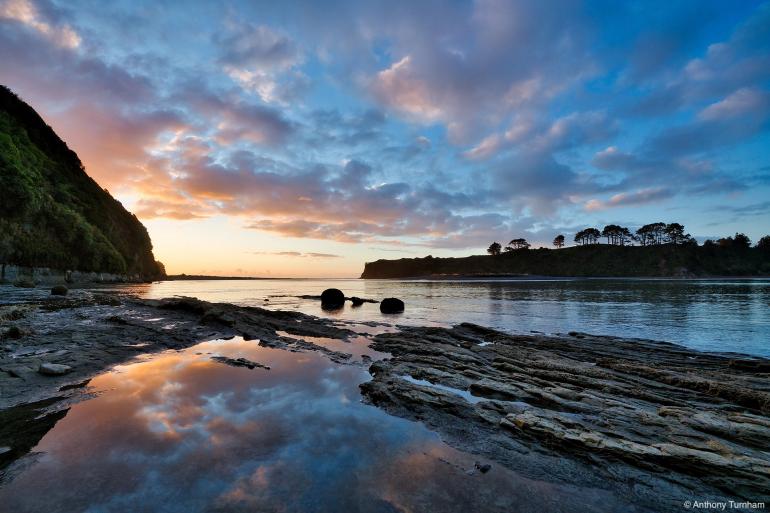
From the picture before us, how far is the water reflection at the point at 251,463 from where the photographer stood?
5367mm

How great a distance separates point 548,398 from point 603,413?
1.52 metres

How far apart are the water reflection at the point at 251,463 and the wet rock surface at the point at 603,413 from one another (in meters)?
0.97

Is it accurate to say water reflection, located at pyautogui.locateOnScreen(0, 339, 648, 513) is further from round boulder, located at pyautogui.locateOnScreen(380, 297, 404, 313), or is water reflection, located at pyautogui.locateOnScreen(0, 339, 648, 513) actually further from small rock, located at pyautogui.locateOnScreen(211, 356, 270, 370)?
round boulder, located at pyautogui.locateOnScreen(380, 297, 404, 313)

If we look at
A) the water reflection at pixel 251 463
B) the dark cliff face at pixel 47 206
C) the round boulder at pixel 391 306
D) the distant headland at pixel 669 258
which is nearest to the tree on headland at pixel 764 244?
Answer: the distant headland at pixel 669 258

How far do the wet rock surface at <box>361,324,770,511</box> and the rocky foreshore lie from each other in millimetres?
38

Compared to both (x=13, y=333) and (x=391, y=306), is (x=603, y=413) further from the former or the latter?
(x=391, y=306)

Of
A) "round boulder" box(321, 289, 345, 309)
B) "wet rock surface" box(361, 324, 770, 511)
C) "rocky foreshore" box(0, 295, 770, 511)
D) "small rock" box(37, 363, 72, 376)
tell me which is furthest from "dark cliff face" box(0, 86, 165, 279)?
"wet rock surface" box(361, 324, 770, 511)

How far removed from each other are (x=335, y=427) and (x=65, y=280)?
10357cm

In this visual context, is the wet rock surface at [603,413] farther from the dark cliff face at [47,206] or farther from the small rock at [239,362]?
the dark cliff face at [47,206]

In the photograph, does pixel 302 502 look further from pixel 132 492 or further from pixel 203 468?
pixel 132 492

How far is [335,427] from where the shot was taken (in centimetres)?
830

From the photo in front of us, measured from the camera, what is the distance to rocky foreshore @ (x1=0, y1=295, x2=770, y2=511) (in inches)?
271

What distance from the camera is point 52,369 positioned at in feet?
36.4

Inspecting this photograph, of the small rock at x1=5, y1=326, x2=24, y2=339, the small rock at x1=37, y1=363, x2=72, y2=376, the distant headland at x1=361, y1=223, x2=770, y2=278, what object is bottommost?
the small rock at x1=37, y1=363, x2=72, y2=376
